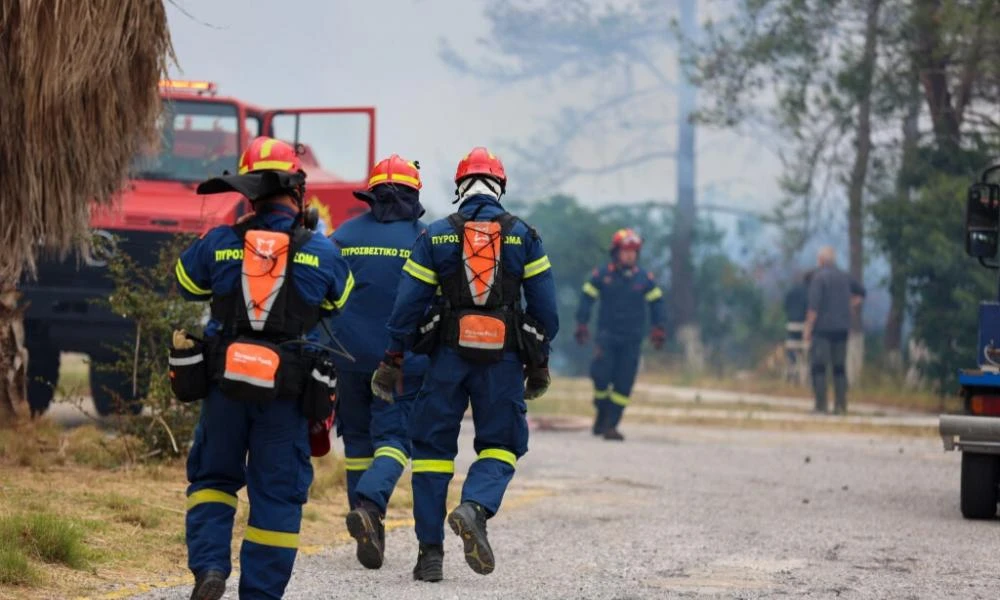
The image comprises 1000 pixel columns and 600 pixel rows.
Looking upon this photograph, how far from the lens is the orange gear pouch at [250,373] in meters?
6.47

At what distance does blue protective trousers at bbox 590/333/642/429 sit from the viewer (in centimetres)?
1795

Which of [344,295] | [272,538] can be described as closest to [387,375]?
[344,295]

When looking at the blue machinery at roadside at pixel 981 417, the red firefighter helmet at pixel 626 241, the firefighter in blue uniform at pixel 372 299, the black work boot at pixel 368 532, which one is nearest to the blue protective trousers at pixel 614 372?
the red firefighter helmet at pixel 626 241

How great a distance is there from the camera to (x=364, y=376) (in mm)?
9195

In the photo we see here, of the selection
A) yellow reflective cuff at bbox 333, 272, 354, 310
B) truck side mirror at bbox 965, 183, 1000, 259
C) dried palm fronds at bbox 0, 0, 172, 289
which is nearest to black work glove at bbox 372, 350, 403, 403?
yellow reflective cuff at bbox 333, 272, 354, 310

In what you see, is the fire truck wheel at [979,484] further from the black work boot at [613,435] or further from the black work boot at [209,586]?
the black work boot at [613,435]

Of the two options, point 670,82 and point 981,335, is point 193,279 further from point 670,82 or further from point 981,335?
point 670,82

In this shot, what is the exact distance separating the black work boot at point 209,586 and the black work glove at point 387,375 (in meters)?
1.94

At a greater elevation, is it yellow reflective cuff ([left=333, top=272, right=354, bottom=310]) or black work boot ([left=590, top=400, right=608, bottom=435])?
yellow reflective cuff ([left=333, top=272, right=354, bottom=310])

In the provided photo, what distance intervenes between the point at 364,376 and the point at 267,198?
251 cm

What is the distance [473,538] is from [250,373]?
1621mm

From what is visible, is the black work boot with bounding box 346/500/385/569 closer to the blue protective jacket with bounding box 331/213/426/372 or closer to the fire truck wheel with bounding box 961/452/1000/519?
the blue protective jacket with bounding box 331/213/426/372

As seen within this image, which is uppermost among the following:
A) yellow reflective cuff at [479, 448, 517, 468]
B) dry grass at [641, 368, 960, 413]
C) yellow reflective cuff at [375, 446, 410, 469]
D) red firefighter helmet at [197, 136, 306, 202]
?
red firefighter helmet at [197, 136, 306, 202]

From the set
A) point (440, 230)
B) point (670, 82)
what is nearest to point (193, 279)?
point (440, 230)
